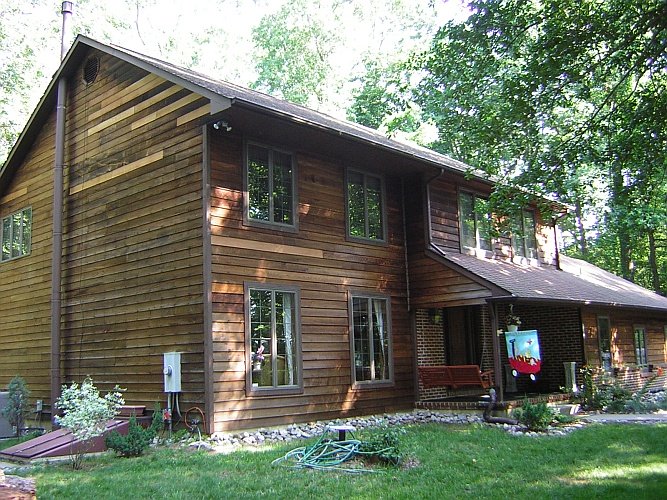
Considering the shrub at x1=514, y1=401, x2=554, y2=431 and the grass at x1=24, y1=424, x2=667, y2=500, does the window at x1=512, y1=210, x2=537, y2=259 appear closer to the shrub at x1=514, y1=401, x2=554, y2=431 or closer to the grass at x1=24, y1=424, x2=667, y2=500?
the shrub at x1=514, y1=401, x2=554, y2=431

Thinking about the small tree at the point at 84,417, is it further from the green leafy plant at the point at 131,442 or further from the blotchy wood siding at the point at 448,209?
the blotchy wood siding at the point at 448,209

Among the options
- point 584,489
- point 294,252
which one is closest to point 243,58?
point 294,252

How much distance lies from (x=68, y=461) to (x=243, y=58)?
94.1 feet

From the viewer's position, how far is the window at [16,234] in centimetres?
1465

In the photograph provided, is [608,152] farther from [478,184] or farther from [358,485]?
[358,485]

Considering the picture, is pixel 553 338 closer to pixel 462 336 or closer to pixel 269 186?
pixel 462 336

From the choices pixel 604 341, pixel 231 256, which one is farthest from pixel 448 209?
pixel 604 341

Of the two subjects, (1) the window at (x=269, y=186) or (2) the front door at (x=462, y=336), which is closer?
(1) the window at (x=269, y=186)

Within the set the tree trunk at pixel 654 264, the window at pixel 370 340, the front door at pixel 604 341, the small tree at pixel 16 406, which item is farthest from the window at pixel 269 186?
the tree trunk at pixel 654 264

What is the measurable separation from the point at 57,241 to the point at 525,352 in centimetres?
921

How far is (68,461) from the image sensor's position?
28.4 ft

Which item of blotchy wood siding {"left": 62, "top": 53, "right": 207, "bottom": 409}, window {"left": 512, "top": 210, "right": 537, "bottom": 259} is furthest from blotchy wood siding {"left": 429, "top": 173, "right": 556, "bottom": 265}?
blotchy wood siding {"left": 62, "top": 53, "right": 207, "bottom": 409}

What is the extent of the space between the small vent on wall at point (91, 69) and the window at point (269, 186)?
4.44 m

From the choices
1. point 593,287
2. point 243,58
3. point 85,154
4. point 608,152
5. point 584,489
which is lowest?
point 584,489
